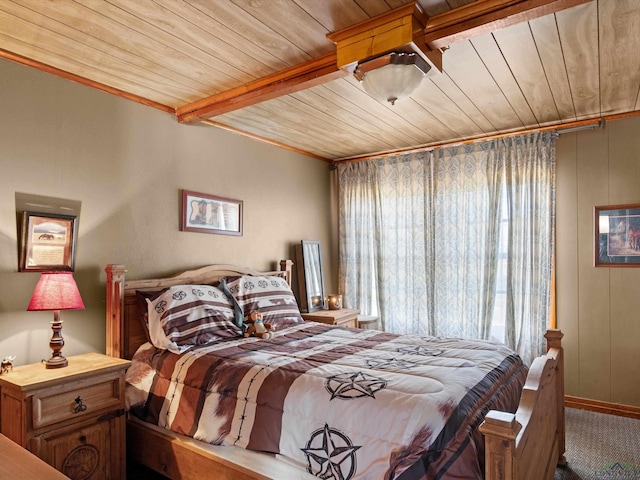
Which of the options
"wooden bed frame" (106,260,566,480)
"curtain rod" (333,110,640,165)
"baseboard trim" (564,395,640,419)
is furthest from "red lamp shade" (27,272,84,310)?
"baseboard trim" (564,395,640,419)

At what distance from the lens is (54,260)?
2.40 metres

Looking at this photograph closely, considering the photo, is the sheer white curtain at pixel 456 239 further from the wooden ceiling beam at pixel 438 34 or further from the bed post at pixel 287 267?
the wooden ceiling beam at pixel 438 34

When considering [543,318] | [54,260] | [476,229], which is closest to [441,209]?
[476,229]

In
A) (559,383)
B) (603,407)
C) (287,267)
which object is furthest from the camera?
(287,267)

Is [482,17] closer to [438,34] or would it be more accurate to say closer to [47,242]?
[438,34]

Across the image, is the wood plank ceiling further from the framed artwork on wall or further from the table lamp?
the table lamp

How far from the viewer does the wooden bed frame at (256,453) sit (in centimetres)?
127

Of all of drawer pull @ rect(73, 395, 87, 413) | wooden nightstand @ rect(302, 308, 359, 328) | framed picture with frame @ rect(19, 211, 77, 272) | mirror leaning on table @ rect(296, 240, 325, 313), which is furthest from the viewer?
mirror leaning on table @ rect(296, 240, 325, 313)

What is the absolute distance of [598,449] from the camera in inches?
107

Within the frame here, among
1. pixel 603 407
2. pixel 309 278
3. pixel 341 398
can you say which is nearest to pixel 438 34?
pixel 341 398

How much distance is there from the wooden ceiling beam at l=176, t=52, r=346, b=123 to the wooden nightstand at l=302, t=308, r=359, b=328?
202 centimetres

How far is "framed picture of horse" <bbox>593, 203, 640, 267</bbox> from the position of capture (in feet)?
10.8

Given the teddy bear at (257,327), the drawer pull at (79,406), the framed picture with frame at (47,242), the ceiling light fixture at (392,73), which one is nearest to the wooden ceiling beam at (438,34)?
the ceiling light fixture at (392,73)

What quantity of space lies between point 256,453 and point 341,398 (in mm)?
521
